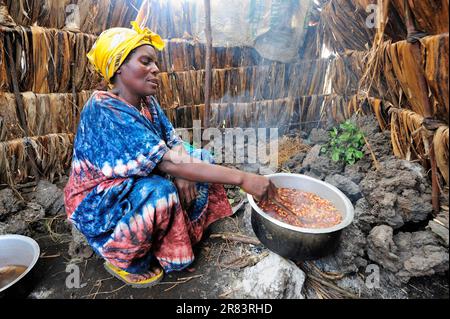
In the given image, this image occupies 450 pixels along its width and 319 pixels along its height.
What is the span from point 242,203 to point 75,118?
240cm

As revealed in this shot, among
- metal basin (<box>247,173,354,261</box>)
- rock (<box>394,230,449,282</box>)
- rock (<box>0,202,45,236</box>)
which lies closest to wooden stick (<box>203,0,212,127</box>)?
metal basin (<box>247,173,354,261</box>)

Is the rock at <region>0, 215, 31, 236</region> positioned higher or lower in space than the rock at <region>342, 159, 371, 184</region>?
lower

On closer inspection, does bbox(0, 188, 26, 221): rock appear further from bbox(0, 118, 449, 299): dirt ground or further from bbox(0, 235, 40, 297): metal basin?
bbox(0, 235, 40, 297): metal basin

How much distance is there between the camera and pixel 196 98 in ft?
14.1

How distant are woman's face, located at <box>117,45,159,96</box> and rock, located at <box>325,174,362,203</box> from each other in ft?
6.57

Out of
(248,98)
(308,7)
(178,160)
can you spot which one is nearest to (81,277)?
(178,160)

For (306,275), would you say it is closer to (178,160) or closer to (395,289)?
(395,289)

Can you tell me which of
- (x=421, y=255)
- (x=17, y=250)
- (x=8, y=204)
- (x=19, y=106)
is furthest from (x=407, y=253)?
(x=19, y=106)

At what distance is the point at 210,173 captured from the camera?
78.0 inches

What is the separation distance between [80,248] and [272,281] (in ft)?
6.04

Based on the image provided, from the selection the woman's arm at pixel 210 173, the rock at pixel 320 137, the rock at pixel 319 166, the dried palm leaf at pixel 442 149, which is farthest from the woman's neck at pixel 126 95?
the rock at pixel 320 137

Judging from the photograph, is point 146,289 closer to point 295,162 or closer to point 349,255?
point 349,255

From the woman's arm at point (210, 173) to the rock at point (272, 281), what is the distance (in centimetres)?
58

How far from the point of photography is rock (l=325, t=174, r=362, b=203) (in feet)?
8.66
